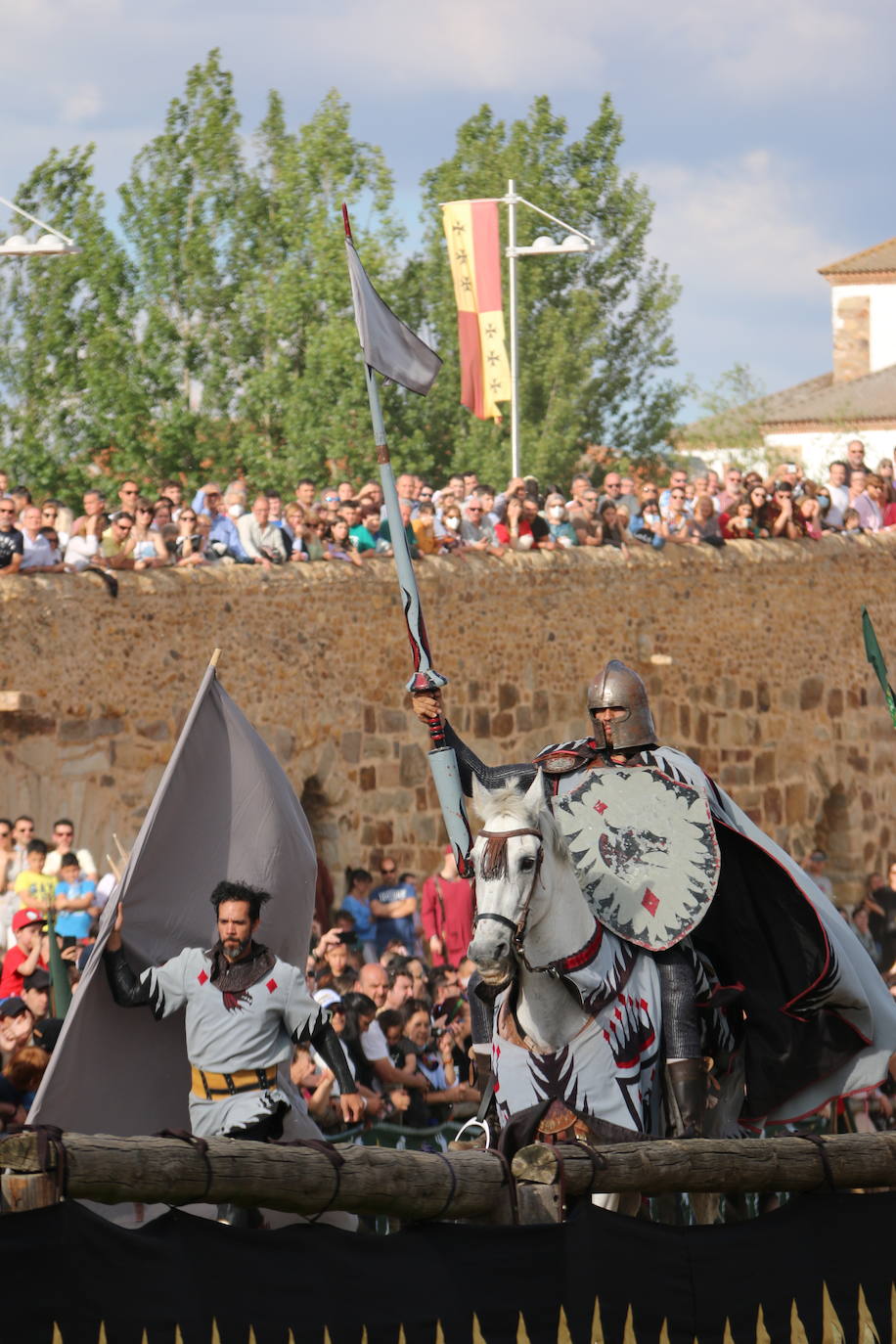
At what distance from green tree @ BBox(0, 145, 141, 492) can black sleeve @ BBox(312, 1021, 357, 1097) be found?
86.5 feet

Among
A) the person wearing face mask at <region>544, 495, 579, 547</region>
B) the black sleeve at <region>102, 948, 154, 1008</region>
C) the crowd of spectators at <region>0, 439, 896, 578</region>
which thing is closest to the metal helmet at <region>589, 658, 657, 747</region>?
the black sleeve at <region>102, 948, 154, 1008</region>

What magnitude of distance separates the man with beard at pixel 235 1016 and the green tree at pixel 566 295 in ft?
97.6

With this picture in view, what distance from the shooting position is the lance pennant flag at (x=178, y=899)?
7191 mm

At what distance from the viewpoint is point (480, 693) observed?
19.5 m

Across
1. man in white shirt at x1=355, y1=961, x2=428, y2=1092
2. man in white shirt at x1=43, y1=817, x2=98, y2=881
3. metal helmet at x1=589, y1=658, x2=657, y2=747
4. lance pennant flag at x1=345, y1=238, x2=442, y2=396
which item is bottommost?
man in white shirt at x1=355, y1=961, x2=428, y2=1092

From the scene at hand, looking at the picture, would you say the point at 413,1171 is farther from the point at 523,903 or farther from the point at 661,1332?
the point at 523,903

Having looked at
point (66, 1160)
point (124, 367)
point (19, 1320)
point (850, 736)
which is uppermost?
point (124, 367)

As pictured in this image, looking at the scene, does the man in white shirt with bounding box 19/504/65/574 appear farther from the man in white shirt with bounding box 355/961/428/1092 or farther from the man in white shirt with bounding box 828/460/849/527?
the man in white shirt with bounding box 828/460/849/527

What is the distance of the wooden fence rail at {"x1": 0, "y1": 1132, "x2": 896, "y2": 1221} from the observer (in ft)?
15.3

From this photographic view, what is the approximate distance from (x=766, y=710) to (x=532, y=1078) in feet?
51.5

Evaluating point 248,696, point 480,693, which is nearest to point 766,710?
point 480,693

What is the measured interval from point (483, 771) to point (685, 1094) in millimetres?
1318

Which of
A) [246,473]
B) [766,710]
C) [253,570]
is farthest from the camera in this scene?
[246,473]

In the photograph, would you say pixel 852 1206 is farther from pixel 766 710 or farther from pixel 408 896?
pixel 766 710
